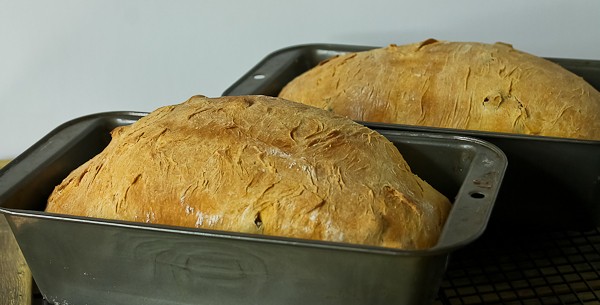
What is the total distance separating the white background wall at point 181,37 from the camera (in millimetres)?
1934

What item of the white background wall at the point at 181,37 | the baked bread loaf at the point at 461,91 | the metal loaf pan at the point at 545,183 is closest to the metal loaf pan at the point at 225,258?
the metal loaf pan at the point at 545,183

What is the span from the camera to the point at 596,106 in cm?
146

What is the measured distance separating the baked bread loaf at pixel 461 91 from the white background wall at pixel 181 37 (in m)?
0.34

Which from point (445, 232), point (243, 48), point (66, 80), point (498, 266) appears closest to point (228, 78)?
point (243, 48)

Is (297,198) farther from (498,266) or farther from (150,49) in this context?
(150,49)

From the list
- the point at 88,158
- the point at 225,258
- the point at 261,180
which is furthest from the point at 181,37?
the point at 225,258

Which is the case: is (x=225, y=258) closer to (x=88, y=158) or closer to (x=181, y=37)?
(x=88, y=158)

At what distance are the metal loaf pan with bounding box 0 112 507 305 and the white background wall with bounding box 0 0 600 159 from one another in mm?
778

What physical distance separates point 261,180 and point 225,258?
14cm

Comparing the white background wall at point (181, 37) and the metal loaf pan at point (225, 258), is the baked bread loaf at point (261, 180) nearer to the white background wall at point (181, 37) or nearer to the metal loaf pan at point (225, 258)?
the metal loaf pan at point (225, 258)

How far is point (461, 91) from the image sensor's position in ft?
4.90

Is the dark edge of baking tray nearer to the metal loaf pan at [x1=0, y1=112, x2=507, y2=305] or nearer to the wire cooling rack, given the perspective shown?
the metal loaf pan at [x1=0, y1=112, x2=507, y2=305]

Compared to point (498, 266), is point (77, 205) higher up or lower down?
higher up

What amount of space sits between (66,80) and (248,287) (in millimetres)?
1267
